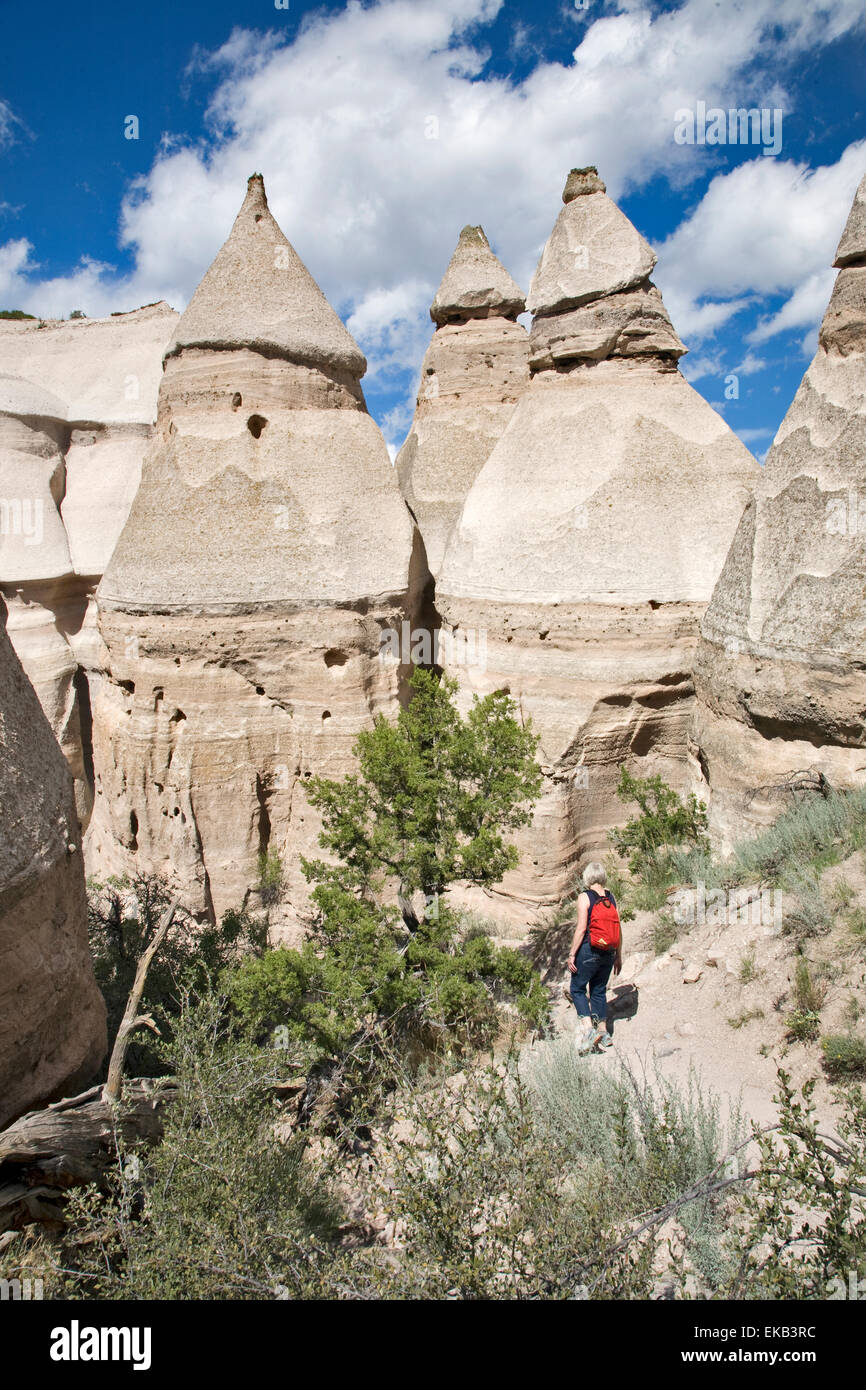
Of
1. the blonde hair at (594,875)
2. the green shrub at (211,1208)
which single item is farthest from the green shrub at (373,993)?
the blonde hair at (594,875)

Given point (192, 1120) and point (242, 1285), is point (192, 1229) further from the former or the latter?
point (192, 1120)

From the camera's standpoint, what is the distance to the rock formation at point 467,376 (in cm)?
1394

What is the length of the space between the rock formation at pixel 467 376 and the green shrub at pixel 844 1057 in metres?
10.4

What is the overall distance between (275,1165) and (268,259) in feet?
33.2

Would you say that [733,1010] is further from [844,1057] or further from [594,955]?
[844,1057]

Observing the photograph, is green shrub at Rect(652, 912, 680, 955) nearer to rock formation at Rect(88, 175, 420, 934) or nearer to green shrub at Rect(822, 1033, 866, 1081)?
green shrub at Rect(822, 1033, 866, 1081)

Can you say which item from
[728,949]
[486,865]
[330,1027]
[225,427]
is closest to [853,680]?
[728,949]

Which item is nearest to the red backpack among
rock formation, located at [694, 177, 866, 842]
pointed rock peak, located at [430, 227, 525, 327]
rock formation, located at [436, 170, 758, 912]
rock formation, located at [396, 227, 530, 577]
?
rock formation, located at [694, 177, 866, 842]

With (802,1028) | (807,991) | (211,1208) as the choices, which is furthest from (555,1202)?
(807,991)

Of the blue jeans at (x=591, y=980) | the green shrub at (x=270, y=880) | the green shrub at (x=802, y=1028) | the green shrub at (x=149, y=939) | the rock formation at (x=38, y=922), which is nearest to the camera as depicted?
the rock formation at (x=38, y=922)

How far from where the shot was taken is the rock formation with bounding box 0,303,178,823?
575 inches

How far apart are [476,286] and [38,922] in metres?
13.0

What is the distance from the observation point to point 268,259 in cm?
1044

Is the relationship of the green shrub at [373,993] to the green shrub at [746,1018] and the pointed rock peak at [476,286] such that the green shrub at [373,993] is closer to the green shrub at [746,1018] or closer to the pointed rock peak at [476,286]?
the green shrub at [746,1018]
